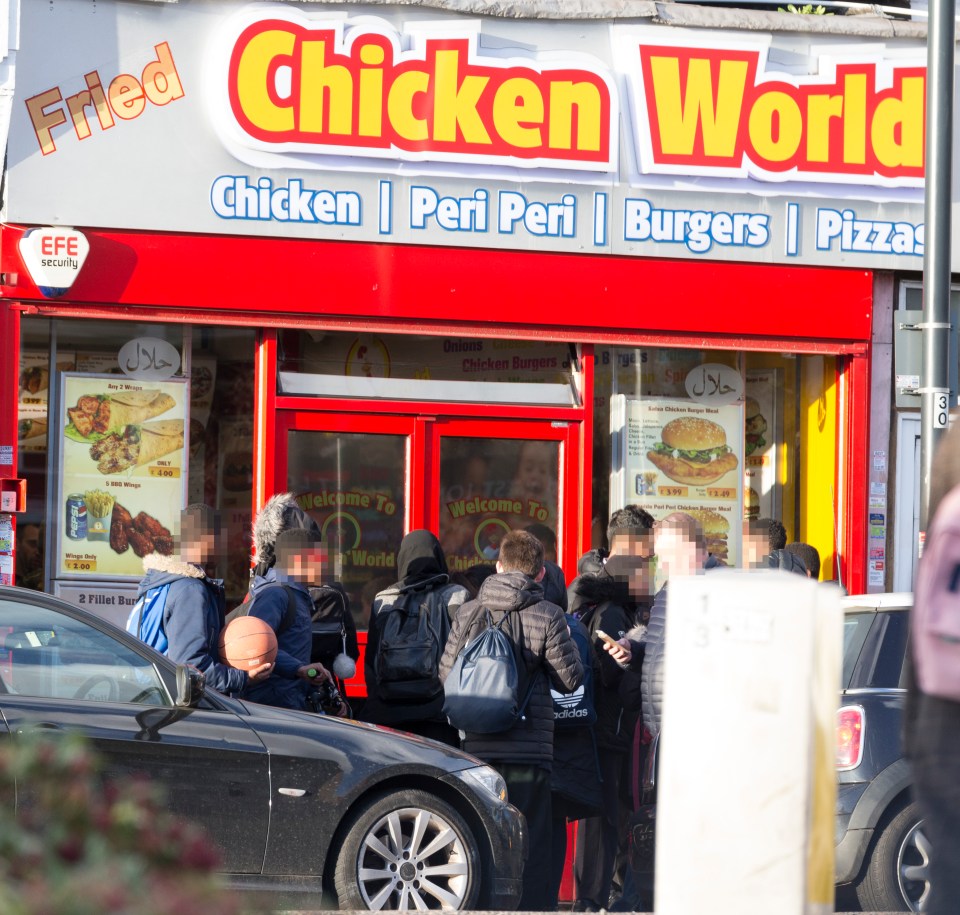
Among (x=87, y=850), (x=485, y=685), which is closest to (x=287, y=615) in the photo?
(x=485, y=685)

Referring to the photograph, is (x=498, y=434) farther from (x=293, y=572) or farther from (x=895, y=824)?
(x=895, y=824)

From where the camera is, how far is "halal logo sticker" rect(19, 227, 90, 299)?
9.40m

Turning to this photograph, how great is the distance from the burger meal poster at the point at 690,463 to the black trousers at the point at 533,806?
3.83 m

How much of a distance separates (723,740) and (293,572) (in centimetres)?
397

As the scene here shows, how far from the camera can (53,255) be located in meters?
9.45

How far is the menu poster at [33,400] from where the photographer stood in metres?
9.80

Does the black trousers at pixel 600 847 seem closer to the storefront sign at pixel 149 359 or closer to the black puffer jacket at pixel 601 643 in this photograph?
the black puffer jacket at pixel 601 643

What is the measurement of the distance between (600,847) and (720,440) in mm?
3938

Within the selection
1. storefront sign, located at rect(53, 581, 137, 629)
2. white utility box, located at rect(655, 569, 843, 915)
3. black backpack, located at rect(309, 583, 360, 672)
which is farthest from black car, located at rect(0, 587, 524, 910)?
storefront sign, located at rect(53, 581, 137, 629)

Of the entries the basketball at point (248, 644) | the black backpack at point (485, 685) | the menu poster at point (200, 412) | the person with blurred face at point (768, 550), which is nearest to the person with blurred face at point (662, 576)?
the black backpack at point (485, 685)

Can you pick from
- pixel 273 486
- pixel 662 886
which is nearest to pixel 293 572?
pixel 273 486

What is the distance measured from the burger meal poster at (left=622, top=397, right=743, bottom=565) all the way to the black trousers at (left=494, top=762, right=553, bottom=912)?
3.83m

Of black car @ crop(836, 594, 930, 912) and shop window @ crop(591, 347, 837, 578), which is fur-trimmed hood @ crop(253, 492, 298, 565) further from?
shop window @ crop(591, 347, 837, 578)

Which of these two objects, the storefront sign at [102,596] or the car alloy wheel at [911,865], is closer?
the car alloy wheel at [911,865]
